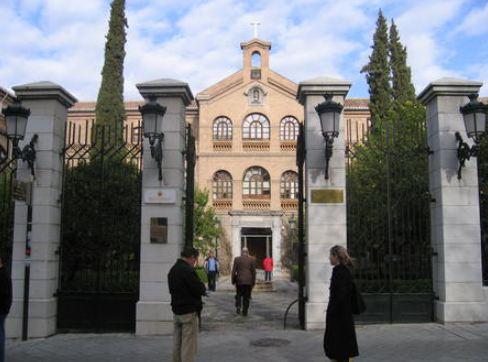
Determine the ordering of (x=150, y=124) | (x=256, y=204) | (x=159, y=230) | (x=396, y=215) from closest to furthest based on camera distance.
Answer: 1. (x=150, y=124)
2. (x=159, y=230)
3. (x=396, y=215)
4. (x=256, y=204)

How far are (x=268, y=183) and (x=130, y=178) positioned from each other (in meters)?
21.8

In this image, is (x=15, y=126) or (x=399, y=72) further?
(x=399, y=72)

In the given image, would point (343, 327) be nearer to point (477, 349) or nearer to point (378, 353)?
point (378, 353)

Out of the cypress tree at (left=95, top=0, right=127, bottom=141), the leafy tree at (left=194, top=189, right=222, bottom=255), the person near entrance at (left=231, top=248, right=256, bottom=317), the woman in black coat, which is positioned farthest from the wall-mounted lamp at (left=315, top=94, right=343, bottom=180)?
the cypress tree at (left=95, top=0, right=127, bottom=141)

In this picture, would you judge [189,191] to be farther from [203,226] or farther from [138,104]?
[138,104]

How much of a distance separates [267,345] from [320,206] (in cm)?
284

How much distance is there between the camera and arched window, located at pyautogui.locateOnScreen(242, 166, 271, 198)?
34.0 m

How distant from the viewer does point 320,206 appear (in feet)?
32.0

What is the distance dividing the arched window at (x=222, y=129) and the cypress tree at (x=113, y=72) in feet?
24.9

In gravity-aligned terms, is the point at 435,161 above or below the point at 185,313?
above

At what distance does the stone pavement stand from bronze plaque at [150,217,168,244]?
69.4 inches

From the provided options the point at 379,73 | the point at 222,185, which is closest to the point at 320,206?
the point at 379,73

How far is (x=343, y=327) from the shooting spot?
5695mm

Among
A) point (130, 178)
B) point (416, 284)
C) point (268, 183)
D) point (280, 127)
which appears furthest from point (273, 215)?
point (416, 284)
